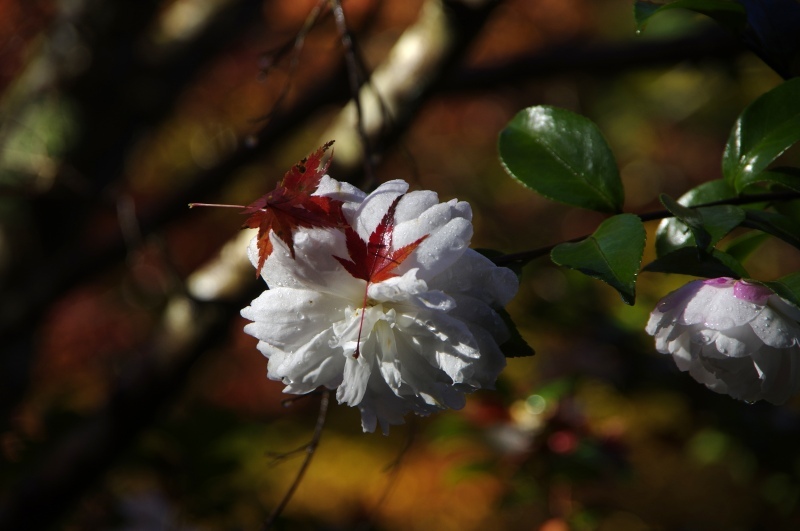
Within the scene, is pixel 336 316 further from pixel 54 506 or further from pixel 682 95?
pixel 682 95

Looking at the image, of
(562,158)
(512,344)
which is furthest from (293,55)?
(512,344)

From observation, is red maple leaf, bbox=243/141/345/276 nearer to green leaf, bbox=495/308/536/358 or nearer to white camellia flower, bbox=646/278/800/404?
green leaf, bbox=495/308/536/358

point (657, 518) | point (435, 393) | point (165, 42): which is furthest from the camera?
point (657, 518)

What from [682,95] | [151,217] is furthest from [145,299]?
[682,95]

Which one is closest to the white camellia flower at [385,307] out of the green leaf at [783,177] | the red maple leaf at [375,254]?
the red maple leaf at [375,254]

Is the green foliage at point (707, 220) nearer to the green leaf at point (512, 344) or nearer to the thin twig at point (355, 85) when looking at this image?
the green leaf at point (512, 344)

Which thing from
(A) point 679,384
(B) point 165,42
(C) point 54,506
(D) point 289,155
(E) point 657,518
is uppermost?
(B) point 165,42
